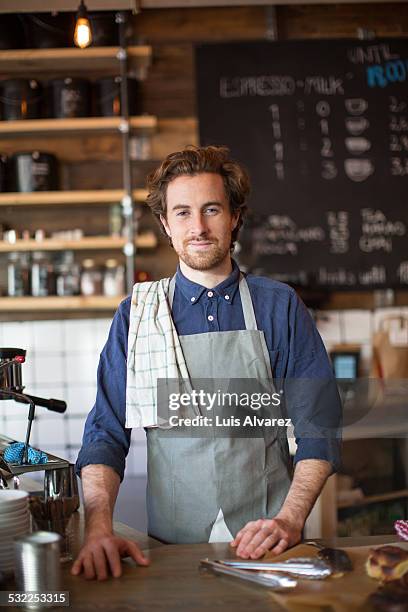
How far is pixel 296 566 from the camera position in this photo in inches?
48.4

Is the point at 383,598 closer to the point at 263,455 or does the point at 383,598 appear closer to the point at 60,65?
the point at 263,455

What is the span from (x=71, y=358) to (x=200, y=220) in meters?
2.22

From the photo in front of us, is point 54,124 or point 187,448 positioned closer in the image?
point 187,448

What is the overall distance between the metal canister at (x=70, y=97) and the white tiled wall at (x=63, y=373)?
3.17ft

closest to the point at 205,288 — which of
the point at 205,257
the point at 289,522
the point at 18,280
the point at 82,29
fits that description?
the point at 205,257

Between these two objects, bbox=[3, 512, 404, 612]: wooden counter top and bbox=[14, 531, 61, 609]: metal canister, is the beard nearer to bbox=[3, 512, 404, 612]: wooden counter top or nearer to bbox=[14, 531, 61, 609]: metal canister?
bbox=[3, 512, 404, 612]: wooden counter top

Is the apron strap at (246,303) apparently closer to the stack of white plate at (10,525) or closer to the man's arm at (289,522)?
the man's arm at (289,522)

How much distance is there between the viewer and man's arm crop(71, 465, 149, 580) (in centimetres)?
131

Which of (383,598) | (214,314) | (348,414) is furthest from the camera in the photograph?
(348,414)

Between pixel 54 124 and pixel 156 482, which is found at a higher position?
pixel 54 124

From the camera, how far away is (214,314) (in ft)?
6.35

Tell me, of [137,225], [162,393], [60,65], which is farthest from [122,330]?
[60,65]

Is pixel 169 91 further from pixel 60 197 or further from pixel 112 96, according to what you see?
pixel 60 197

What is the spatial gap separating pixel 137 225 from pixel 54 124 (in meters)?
0.59
